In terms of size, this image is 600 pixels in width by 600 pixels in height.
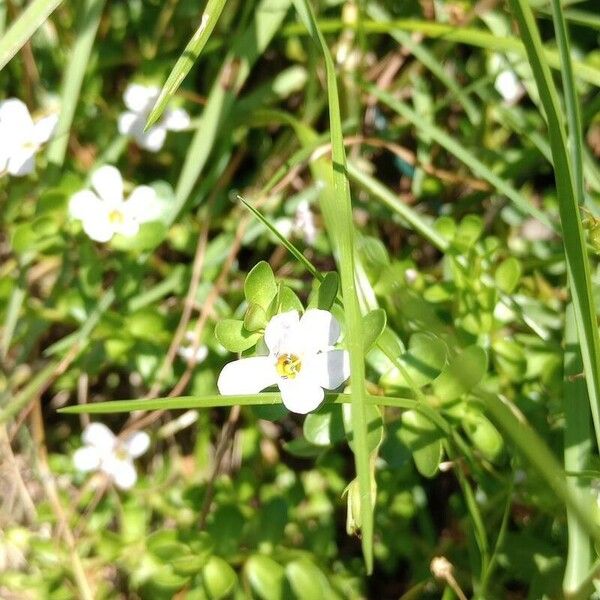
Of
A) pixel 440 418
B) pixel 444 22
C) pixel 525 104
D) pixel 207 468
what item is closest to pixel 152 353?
pixel 207 468

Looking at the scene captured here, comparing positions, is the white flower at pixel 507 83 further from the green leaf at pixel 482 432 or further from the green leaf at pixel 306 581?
the green leaf at pixel 306 581

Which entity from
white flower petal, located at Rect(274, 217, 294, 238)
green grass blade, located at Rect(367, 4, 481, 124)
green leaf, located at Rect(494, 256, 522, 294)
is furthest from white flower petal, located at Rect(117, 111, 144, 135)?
green leaf, located at Rect(494, 256, 522, 294)

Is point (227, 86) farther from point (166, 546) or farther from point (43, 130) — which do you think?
point (166, 546)

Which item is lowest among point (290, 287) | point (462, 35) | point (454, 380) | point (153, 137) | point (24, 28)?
point (454, 380)

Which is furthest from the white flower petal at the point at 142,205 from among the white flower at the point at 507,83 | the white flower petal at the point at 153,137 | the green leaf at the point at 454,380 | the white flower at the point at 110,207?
the white flower at the point at 507,83

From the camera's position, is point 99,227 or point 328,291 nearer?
point 328,291

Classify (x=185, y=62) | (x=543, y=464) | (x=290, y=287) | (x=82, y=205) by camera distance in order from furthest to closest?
(x=82, y=205)
(x=290, y=287)
(x=185, y=62)
(x=543, y=464)

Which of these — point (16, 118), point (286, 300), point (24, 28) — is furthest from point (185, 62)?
point (16, 118)
